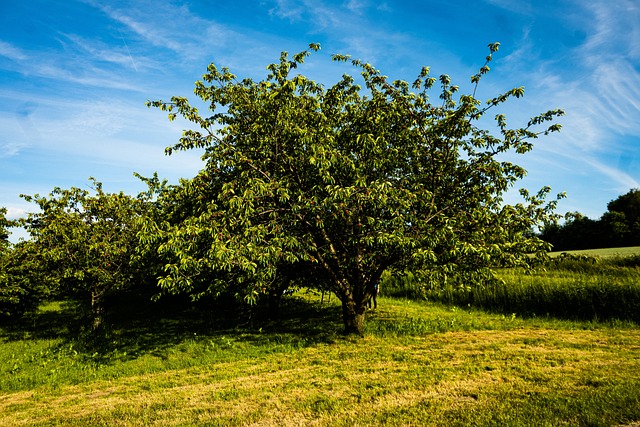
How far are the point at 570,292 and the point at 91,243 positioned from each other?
22946 millimetres

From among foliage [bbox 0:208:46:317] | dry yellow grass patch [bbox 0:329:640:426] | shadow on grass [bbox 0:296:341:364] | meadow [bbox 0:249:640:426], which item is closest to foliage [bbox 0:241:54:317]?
foliage [bbox 0:208:46:317]

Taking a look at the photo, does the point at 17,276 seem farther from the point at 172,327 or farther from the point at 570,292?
the point at 570,292

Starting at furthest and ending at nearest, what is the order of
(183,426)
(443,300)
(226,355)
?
(443,300)
(226,355)
(183,426)

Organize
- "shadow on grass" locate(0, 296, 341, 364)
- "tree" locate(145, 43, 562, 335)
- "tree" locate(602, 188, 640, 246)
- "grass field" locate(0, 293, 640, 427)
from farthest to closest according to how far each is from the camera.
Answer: "tree" locate(602, 188, 640, 246) < "shadow on grass" locate(0, 296, 341, 364) < "tree" locate(145, 43, 562, 335) < "grass field" locate(0, 293, 640, 427)

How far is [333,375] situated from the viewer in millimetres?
9227

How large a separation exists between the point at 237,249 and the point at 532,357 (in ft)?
28.8

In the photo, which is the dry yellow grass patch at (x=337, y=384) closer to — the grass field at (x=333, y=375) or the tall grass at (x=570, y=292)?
the grass field at (x=333, y=375)

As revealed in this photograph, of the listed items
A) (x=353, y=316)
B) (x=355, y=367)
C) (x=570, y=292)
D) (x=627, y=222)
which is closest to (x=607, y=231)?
(x=627, y=222)

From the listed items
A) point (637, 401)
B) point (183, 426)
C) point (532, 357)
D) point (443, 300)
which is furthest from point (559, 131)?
point (443, 300)

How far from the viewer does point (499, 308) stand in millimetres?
19609

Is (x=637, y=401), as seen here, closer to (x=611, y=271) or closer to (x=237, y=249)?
(x=237, y=249)

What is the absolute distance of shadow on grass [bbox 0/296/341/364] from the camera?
14.1 metres

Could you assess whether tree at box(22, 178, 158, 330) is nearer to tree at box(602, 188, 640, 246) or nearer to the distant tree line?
the distant tree line

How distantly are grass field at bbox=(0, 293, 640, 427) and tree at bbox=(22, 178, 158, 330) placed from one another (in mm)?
2506
